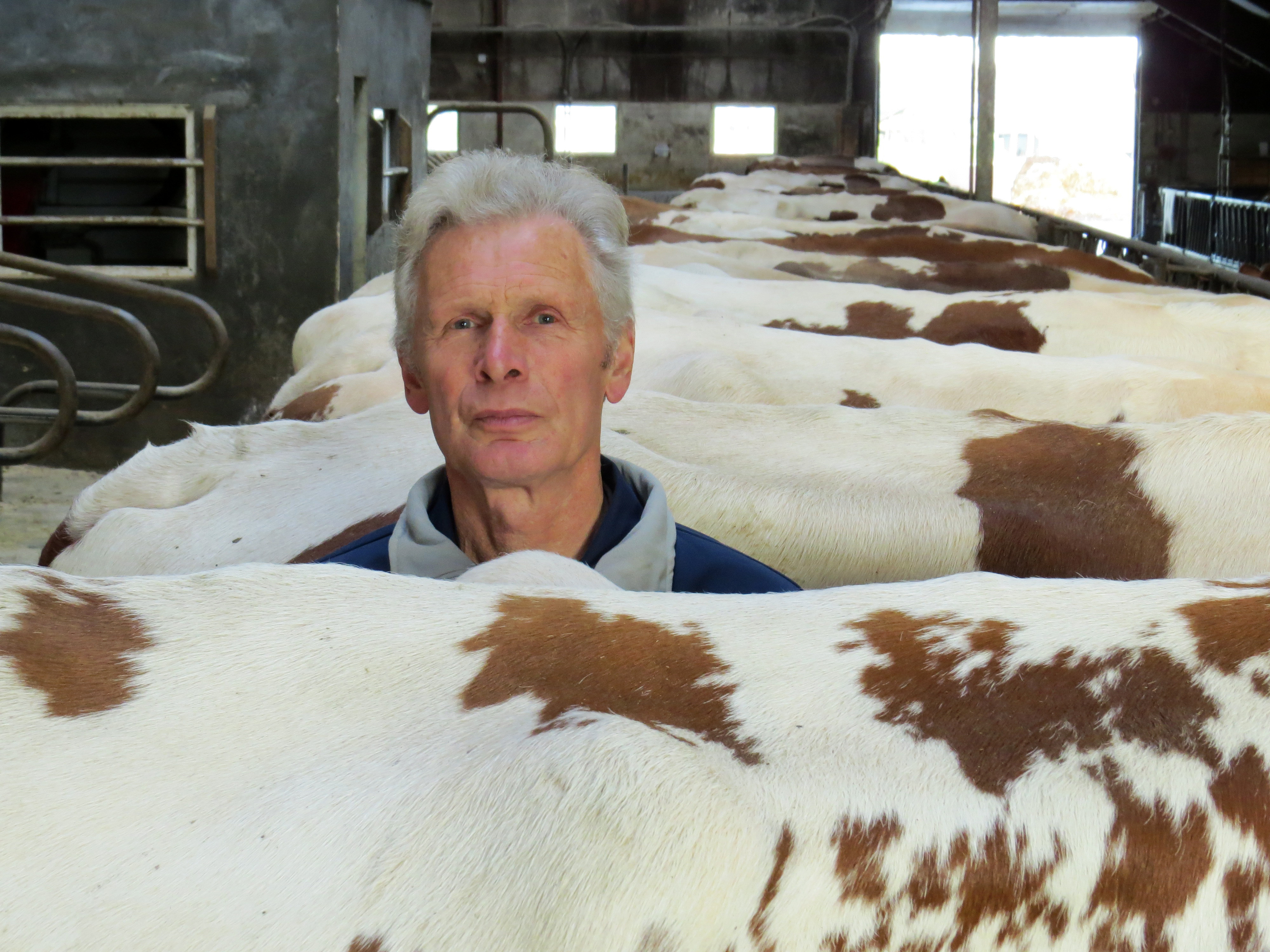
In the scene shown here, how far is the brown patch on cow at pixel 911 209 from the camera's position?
11.2 metres

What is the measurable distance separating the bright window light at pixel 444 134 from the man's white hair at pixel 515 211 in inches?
835

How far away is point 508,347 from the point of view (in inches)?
70.9

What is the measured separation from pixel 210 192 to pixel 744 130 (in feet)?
53.9

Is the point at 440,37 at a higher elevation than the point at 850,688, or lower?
higher

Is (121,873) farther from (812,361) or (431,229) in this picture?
(812,361)

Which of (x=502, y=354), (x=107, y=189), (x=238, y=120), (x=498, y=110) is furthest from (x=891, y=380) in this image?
(x=107, y=189)

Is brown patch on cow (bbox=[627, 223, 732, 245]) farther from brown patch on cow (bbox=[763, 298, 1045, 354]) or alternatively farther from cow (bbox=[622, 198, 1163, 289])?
brown patch on cow (bbox=[763, 298, 1045, 354])

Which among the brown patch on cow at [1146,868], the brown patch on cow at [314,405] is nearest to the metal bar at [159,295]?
the brown patch on cow at [314,405]

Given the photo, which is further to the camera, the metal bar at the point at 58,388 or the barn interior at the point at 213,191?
the barn interior at the point at 213,191

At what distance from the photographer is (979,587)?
1420 mm

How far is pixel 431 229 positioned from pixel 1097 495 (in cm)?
142

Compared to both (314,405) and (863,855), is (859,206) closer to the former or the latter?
(314,405)

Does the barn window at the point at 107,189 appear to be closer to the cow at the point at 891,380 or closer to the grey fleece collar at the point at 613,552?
the cow at the point at 891,380

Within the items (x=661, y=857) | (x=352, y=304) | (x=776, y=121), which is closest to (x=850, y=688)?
(x=661, y=857)
